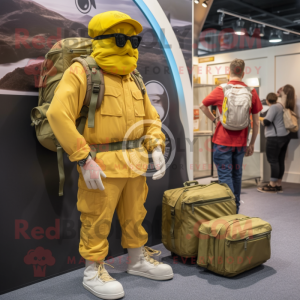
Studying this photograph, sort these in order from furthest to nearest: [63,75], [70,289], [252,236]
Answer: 1. [252,236]
2. [70,289]
3. [63,75]

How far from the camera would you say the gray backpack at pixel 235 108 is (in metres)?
3.44

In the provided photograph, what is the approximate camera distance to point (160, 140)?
2.43 metres

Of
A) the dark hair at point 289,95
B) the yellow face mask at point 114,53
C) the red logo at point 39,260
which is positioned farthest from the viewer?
→ the dark hair at point 289,95

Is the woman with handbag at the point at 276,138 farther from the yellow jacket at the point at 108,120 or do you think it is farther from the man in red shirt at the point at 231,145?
the yellow jacket at the point at 108,120

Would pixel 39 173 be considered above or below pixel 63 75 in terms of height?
below

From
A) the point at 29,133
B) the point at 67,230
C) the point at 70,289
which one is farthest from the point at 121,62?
the point at 70,289

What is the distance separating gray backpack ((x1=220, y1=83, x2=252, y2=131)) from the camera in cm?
344

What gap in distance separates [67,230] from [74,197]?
0.23m

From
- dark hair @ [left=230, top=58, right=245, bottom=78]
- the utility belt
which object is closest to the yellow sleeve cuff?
the utility belt

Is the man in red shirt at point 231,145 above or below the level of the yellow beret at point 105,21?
below

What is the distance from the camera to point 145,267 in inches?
98.2

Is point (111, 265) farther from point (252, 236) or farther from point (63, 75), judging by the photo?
point (63, 75)

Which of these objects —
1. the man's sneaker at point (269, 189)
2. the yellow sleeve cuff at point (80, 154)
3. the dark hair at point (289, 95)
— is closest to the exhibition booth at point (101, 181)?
the yellow sleeve cuff at point (80, 154)

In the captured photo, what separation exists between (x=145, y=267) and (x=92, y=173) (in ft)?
2.85
